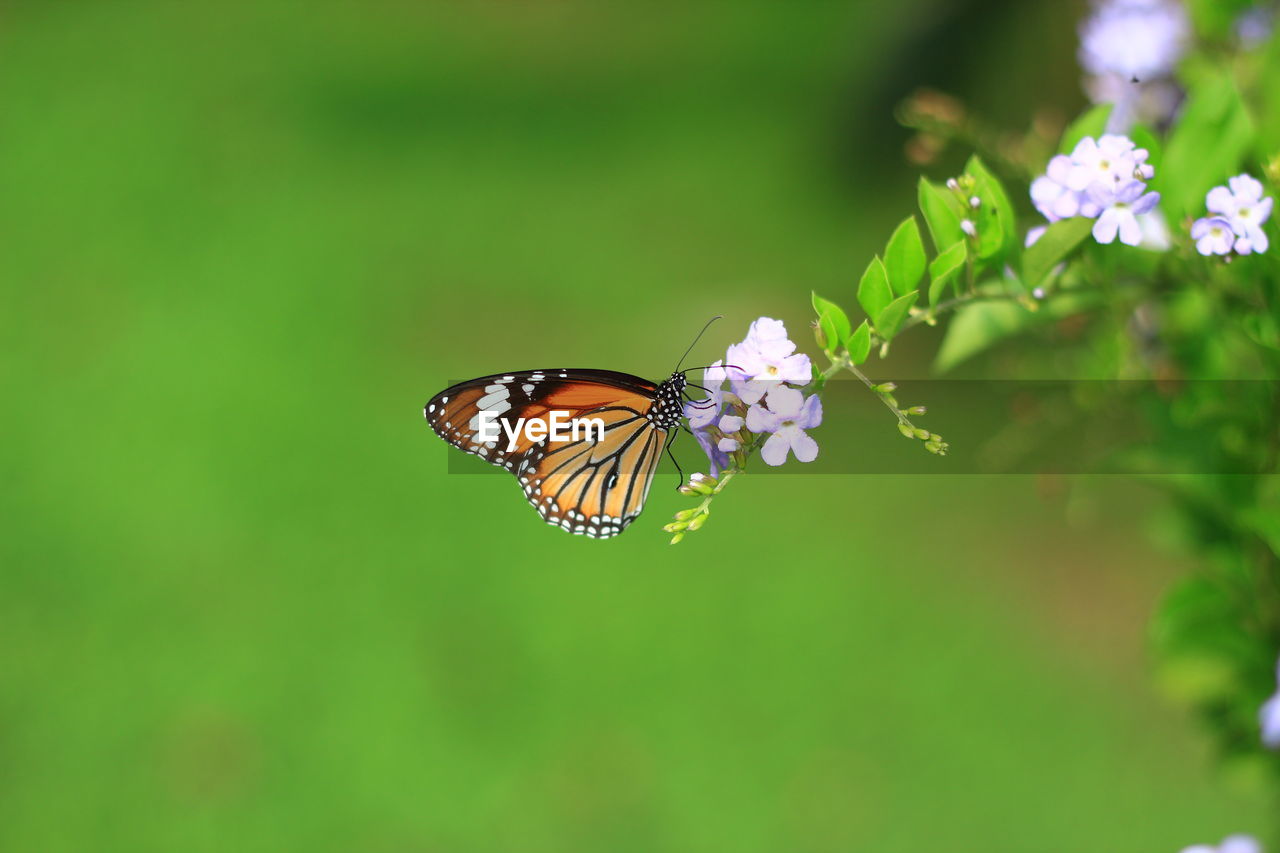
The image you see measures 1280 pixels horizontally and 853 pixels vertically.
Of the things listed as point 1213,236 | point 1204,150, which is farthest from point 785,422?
point 1204,150

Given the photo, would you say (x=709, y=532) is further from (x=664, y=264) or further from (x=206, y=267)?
(x=206, y=267)

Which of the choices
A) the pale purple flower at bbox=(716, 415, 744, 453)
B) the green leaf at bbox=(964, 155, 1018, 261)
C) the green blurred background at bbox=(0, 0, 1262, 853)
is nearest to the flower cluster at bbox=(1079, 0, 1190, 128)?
the green leaf at bbox=(964, 155, 1018, 261)

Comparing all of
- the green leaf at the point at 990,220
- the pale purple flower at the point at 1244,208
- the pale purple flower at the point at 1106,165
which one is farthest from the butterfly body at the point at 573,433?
the pale purple flower at the point at 1244,208

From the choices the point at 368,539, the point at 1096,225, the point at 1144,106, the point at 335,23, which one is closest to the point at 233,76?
the point at 335,23

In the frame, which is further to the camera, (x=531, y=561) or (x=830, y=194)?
(x=830, y=194)

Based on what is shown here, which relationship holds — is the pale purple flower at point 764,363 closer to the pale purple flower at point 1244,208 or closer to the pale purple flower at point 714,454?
the pale purple flower at point 714,454
